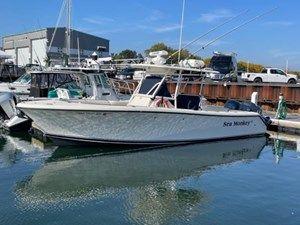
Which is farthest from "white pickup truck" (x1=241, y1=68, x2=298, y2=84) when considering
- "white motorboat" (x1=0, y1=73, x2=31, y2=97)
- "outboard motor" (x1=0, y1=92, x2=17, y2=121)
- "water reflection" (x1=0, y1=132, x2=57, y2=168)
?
"water reflection" (x1=0, y1=132, x2=57, y2=168)

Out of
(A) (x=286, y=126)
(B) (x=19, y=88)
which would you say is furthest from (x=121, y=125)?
(B) (x=19, y=88)

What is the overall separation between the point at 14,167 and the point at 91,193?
3.39 meters

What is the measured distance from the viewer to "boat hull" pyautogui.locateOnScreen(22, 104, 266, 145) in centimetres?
1537

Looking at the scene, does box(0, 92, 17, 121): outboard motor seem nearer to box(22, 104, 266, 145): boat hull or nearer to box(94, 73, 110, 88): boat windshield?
box(94, 73, 110, 88): boat windshield

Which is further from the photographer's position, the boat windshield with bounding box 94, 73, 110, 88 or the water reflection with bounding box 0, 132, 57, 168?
the boat windshield with bounding box 94, 73, 110, 88

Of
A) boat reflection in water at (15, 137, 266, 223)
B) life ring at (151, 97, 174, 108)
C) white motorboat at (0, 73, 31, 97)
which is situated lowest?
boat reflection in water at (15, 137, 266, 223)

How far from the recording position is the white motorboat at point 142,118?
50.4 ft

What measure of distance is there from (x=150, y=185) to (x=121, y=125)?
3935 millimetres

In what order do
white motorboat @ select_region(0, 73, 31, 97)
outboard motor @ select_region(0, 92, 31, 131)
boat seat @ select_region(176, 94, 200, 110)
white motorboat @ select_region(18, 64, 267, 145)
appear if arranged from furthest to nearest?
white motorboat @ select_region(0, 73, 31, 97)
outboard motor @ select_region(0, 92, 31, 131)
boat seat @ select_region(176, 94, 200, 110)
white motorboat @ select_region(18, 64, 267, 145)

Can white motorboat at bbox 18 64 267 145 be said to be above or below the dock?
above

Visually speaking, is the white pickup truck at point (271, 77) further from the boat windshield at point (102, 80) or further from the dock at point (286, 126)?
the boat windshield at point (102, 80)

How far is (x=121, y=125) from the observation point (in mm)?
15656

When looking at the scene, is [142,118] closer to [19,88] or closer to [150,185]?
[150,185]

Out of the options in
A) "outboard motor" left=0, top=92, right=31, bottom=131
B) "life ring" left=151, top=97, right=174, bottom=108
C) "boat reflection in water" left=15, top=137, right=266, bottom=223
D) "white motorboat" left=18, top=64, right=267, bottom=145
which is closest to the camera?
"boat reflection in water" left=15, top=137, right=266, bottom=223
